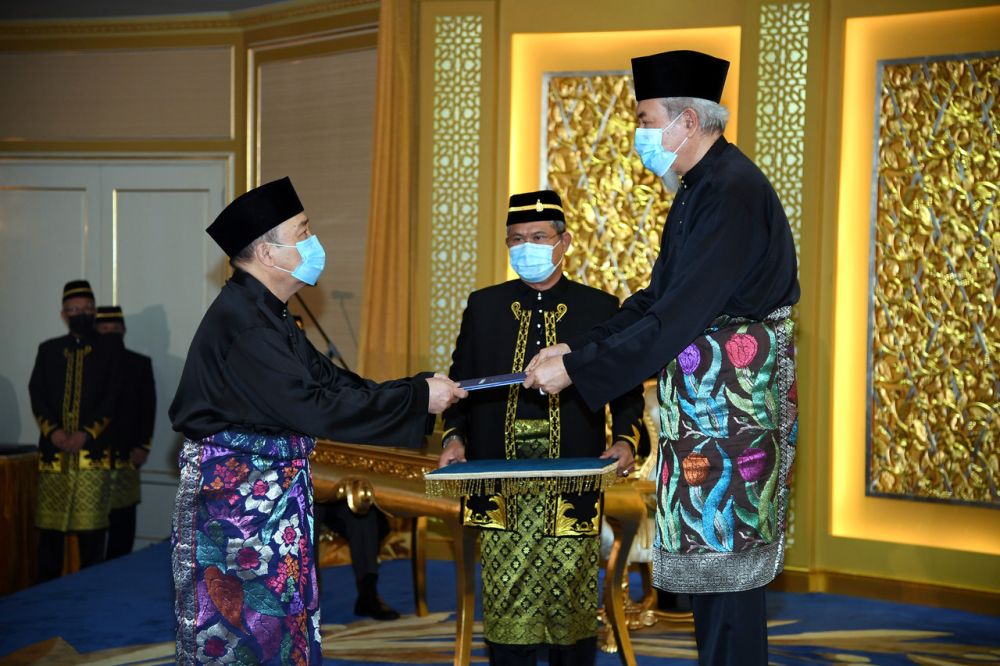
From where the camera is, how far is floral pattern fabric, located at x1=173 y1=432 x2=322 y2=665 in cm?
251

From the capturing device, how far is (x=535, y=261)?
3.27m

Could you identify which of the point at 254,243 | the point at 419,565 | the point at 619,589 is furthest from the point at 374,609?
the point at 254,243

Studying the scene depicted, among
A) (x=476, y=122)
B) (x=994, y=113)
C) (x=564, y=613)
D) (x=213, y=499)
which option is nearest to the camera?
(x=213, y=499)

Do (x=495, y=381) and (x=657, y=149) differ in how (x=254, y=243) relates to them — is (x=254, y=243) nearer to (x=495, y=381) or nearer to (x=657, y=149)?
(x=495, y=381)

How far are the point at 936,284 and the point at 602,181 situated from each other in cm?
177

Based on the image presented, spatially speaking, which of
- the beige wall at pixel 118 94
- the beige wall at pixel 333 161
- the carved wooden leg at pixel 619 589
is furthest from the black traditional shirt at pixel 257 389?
the beige wall at pixel 118 94

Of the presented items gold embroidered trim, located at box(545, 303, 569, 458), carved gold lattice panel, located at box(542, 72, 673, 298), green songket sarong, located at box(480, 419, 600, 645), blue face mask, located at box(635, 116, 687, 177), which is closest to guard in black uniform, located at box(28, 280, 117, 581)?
carved gold lattice panel, located at box(542, 72, 673, 298)

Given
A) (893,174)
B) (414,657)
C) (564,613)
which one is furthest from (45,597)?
(893,174)

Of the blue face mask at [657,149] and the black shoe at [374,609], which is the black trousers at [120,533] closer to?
the black shoe at [374,609]

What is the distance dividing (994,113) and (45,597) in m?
5.13

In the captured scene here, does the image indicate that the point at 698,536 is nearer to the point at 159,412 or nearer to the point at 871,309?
the point at 871,309

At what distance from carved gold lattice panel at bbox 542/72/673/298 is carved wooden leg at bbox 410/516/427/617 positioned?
162 cm

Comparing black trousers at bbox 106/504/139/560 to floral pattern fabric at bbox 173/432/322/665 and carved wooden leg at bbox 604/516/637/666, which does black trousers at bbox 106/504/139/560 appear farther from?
floral pattern fabric at bbox 173/432/322/665

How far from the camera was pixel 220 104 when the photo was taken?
24.1ft
